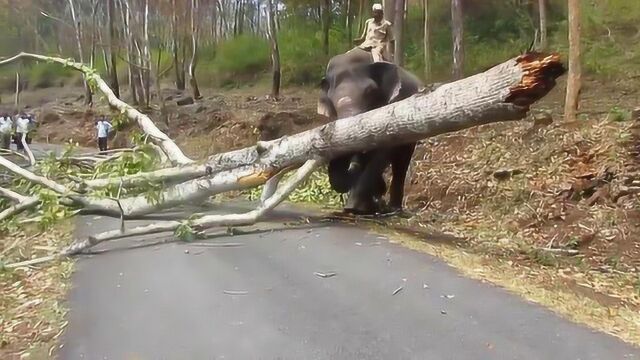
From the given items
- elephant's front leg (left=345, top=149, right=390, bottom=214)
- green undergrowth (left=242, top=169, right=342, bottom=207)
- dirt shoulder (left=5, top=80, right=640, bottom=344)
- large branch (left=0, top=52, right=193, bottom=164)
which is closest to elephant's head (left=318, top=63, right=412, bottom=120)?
elephant's front leg (left=345, top=149, right=390, bottom=214)

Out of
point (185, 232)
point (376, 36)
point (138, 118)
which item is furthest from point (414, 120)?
point (138, 118)

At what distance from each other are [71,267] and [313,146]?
126 inches

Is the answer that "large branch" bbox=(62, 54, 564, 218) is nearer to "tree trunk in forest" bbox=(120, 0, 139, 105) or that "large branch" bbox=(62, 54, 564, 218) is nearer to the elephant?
the elephant

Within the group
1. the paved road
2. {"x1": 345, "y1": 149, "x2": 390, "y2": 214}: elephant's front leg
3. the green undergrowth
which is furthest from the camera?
the green undergrowth

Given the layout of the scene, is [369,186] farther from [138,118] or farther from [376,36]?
[138,118]

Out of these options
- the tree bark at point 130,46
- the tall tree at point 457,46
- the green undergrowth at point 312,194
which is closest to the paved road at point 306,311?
the green undergrowth at point 312,194

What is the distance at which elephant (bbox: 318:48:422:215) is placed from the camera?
964cm

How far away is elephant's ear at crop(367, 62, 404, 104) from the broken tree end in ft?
9.30

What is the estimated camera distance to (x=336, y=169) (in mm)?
10211

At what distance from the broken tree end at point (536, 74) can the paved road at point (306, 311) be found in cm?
165

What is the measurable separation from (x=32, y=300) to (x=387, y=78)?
4986 millimetres

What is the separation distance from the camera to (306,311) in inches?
223

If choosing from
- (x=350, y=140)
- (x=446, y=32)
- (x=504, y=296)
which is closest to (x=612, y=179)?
(x=350, y=140)

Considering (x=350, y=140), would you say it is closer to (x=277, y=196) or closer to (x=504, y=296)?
(x=277, y=196)
